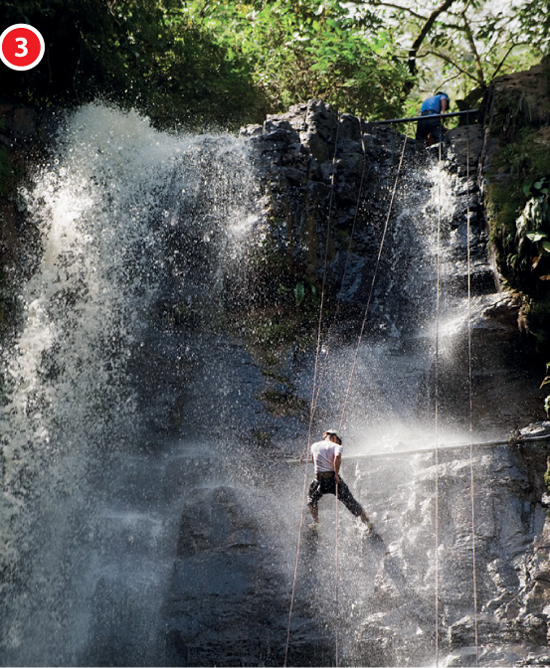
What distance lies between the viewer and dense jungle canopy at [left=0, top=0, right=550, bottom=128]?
41.4 ft

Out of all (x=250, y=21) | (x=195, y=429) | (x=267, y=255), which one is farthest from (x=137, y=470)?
(x=250, y=21)

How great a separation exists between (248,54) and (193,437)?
10393 millimetres

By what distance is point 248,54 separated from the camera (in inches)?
596

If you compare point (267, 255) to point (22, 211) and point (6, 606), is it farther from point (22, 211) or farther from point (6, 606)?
point (6, 606)

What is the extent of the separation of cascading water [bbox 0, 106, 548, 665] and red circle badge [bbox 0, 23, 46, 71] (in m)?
1.33

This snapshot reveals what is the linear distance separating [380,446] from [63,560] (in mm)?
4540

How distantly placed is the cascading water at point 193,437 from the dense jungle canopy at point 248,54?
105cm

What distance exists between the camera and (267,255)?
429 inches

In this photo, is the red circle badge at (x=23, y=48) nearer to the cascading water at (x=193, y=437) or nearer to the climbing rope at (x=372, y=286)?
the cascading water at (x=193, y=437)

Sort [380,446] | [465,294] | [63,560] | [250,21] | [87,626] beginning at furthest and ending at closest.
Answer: [250,21]
[465,294]
[380,446]
[63,560]
[87,626]

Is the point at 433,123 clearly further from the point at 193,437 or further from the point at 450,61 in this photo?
the point at 193,437

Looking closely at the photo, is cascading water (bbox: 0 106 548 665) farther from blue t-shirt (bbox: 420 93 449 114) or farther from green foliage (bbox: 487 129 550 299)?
blue t-shirt (bbox: 420 93 449 114)

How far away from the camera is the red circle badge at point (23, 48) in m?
11.4

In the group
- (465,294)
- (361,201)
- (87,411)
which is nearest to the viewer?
(87,411)
